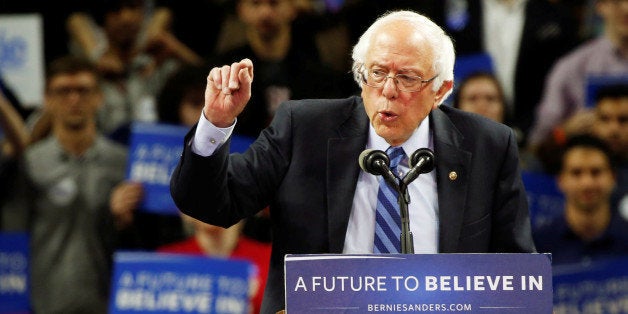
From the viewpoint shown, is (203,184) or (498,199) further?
(498,199)

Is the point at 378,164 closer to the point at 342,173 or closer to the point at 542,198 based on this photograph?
the point at 342,173

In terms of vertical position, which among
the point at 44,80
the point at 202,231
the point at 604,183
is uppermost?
the point at 44,80

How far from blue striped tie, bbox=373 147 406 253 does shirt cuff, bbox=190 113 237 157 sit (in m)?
0.41

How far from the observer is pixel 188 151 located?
2916mm

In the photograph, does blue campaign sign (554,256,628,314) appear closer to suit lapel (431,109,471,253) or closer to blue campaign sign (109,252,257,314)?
blue campaign sign (109,252,257,314)

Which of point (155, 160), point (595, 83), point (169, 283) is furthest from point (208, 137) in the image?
point (595, 83)

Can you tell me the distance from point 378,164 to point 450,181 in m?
0.38

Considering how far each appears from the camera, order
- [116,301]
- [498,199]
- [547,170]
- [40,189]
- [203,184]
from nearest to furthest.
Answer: [203,184], [498,199], [116,301], [40,189], [547,170]

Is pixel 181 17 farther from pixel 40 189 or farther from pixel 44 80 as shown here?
pixel 40 189

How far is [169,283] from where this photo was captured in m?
5.47

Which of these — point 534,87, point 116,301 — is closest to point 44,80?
point 116,301

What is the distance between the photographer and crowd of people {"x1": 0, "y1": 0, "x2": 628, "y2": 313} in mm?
5871

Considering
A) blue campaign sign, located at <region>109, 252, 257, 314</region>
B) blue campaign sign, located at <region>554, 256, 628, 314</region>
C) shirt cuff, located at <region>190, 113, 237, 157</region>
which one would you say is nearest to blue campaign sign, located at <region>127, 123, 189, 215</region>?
blue campaign sign, located at <region>109, 252, 257, 314</region>

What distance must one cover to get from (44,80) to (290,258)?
168 inches
